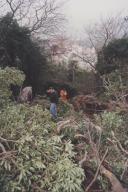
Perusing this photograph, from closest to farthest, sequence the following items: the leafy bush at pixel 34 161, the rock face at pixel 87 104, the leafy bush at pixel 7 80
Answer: the leafy bush at pixel 34 161 < the leafy bush at pixel 7 80 < the rock face at pixel 87 104

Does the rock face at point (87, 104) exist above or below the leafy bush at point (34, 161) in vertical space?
above

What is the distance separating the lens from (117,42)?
18453 mm

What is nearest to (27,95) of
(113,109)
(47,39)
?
(113,109)

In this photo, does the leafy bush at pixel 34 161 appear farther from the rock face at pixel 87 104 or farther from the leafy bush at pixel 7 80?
the rock face at pixel 87 104

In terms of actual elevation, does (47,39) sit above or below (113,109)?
above

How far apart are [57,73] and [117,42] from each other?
129 inches

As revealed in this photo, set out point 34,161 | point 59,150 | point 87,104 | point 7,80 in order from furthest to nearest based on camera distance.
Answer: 1. point 87,104
2. point 7,80
3. point 59,150
4. point 34,161

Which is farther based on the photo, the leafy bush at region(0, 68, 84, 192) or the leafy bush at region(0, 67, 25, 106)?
the leafy bush at region(0, 67, 25, 106)

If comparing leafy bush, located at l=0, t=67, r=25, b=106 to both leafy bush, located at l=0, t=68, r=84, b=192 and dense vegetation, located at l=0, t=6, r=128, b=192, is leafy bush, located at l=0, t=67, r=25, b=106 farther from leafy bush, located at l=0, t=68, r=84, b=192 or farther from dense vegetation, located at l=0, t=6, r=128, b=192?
leafy bush, located at l=0, t=68, r=84, b=192

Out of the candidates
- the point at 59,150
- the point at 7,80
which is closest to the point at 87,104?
the point at 7,80

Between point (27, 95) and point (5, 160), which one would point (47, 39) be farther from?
point (5, 160)

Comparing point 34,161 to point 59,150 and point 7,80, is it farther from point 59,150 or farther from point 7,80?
point 7,80

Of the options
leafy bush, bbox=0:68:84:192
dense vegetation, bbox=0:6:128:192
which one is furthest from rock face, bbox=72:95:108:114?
leafy bush, bbox=0:68:84:192

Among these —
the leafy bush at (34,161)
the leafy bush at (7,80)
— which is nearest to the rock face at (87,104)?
the leafy bush at (7,80)
